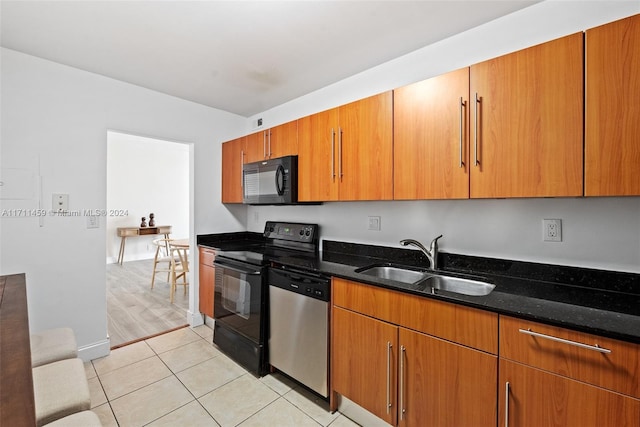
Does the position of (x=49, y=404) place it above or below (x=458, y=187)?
below

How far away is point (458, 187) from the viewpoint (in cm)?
154

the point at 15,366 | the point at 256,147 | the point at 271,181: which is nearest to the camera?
the point at 15,366

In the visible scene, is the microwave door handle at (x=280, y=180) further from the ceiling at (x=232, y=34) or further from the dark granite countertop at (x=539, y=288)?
the ceiling at (x=232, y=34)

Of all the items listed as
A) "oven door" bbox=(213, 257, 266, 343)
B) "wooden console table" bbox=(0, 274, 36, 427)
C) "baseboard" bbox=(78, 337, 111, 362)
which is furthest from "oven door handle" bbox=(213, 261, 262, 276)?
"wooden console table" bbox=(0, 274, 36, 427)

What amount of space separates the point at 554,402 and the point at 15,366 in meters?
1.86

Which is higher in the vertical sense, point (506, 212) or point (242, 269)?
point (506, 212)

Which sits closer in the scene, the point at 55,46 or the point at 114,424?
the point at 114,424

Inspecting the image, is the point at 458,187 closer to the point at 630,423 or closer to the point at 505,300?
the point at 505,300

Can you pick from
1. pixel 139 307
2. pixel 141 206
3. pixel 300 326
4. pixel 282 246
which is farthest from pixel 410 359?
pixel 141 206

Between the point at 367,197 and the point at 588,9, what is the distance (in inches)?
59.0

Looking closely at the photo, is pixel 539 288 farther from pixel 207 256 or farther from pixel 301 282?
pixel 207 256

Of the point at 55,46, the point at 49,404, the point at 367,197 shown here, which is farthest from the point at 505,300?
the point at 55,46

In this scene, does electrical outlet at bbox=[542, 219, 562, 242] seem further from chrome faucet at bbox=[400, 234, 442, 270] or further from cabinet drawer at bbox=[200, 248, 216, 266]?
cabinet drawer at bbox=[200, 248, 216, 266]

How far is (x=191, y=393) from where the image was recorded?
6.70 feet
